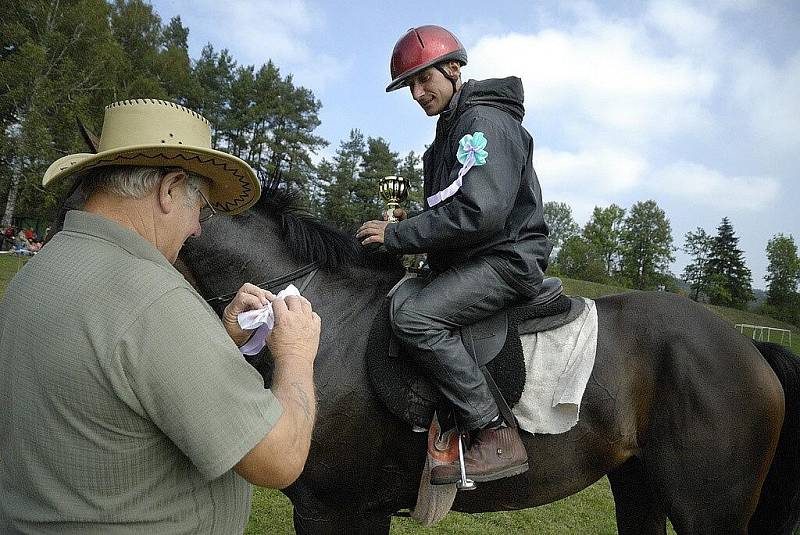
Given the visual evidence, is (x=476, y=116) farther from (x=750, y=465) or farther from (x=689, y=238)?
(x=689, y=238)

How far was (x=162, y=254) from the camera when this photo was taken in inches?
57.4

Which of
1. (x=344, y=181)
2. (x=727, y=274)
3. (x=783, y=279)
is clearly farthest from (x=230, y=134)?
(x=783, y=279)

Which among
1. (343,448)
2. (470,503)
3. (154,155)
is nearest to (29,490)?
(154,155)

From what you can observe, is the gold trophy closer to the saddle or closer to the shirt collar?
the saddle

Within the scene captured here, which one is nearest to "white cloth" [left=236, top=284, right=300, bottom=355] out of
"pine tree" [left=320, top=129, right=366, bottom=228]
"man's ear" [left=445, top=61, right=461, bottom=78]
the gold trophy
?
"man's ear" [left=445, top=61, right=461, bottom=78]

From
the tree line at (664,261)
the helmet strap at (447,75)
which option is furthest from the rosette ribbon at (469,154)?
the tree line at (664,261)

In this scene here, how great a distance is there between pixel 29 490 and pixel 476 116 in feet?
8.20

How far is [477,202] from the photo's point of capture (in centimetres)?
277

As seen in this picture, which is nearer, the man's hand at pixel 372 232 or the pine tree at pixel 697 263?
the man's hand at pixel 372 232

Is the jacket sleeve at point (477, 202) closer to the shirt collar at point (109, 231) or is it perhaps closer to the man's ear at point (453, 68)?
the man's ear at point (453, 68)

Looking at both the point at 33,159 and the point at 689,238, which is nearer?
the point at 33,159

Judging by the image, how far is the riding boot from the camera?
2.79m

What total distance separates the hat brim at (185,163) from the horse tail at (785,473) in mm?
3105

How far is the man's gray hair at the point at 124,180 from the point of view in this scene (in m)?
1.44
